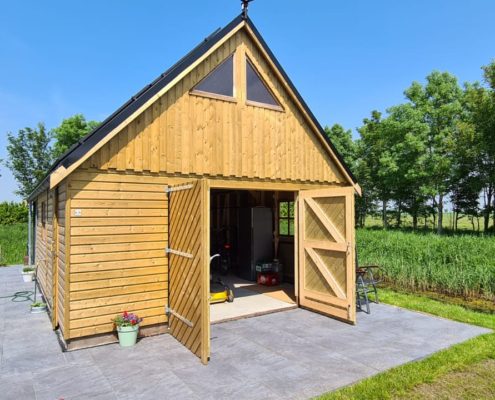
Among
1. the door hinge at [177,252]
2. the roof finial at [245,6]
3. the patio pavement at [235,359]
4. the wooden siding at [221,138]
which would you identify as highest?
the roof finial at [245,6]

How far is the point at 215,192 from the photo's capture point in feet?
39.7

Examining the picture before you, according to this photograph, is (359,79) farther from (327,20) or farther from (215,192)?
(215,192)

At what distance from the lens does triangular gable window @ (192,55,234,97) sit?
19.0 feet

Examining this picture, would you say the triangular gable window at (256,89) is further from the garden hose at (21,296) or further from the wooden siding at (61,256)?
the garden hose at (21,296)

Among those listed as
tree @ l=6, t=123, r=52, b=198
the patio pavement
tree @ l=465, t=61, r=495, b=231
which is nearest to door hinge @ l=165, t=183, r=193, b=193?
the patio pavement

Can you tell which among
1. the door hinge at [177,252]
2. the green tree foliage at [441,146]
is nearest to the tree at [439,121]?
the green tree foliage at [441,146]

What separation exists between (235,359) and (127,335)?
5.19 ft

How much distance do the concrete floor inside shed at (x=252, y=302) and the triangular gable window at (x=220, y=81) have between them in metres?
3.96

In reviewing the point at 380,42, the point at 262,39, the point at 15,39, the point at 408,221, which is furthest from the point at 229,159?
the point at 408,221

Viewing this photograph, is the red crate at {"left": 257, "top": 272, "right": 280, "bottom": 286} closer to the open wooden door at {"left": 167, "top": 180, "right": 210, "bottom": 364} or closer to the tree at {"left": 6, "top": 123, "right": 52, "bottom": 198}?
the open wooden door at {"left": 167, "top": 180, "right": 210, "bottom": 364}

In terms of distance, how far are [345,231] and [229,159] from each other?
93.0 inches

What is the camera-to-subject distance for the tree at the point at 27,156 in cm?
2731

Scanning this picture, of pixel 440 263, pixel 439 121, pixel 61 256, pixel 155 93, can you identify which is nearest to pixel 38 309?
pixel 61 256

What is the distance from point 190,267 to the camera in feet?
15.2
